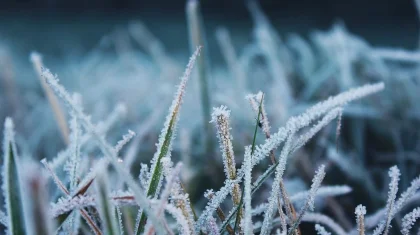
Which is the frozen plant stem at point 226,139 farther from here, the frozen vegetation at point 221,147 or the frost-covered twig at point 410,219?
the frost-covered twig at point 410,219

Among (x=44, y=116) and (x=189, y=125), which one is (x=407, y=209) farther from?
(x=44, y=116)

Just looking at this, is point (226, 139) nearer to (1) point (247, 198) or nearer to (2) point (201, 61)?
(1) point (247, 198)

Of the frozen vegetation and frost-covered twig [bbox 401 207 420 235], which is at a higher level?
the frozen vegetation

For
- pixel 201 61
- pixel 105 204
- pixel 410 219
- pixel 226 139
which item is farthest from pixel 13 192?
pixel 201 61

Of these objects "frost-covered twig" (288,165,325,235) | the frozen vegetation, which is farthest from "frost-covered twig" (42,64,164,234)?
"frost-covered twig" (288,165,325,235)

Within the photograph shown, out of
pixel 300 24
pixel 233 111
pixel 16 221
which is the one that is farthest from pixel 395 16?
pixel 16 221

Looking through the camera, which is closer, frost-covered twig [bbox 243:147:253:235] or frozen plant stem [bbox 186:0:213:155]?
frost-covered twig [bbox 243:147:253:235]

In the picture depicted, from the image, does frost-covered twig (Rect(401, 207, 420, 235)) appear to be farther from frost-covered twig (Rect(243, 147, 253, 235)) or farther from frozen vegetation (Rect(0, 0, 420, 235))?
frost-covered twig (Rect(243, 147, 253, 235))

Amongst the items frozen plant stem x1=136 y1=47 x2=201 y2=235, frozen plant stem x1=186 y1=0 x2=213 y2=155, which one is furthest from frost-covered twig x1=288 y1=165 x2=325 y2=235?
frozen plant stem x1=186 y1=0 x2=213 y2=155

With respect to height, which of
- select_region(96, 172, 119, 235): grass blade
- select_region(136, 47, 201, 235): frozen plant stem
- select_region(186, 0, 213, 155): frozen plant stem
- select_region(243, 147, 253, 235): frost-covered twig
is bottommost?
select_region(96, 172, 119, 235): grass blade
